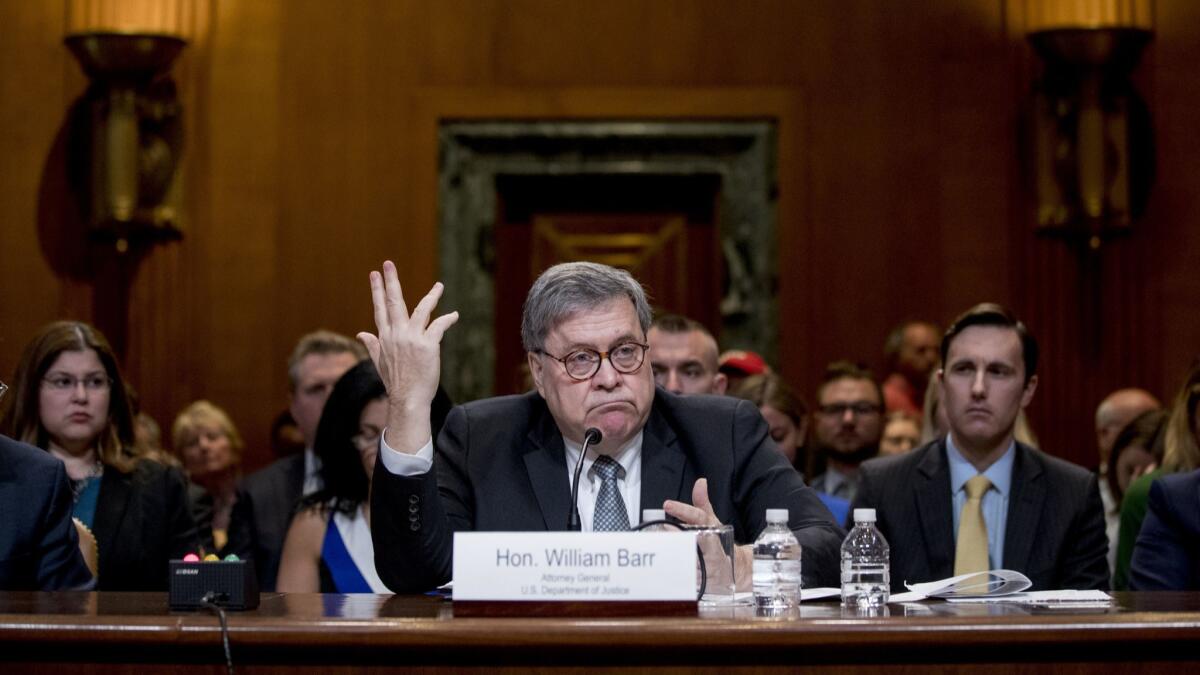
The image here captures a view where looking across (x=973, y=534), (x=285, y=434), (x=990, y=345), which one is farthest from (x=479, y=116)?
(x=973, y=534)

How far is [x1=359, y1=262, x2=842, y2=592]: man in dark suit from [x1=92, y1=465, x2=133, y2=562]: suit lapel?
1431 millimetres

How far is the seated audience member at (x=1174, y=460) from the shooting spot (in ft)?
15.7

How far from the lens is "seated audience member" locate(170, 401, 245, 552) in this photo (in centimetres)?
697

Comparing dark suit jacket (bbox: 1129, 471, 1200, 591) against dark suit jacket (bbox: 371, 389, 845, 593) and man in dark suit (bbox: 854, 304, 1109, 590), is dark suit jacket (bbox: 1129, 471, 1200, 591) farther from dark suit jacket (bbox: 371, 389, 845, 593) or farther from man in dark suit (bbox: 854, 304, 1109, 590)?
dark suit jacket (bbox: 371, 389, 845, 593)

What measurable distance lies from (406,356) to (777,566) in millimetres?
760

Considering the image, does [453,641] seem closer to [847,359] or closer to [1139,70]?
[847,359]

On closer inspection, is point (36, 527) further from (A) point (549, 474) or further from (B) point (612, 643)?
(B) point (612, 643)

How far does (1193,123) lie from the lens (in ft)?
24.6

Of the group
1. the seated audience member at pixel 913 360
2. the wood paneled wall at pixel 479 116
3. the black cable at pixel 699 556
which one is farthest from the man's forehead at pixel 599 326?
the wood paneled wall at pixel 479 116

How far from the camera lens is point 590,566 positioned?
2559 millimetres

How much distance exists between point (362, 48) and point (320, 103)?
0.31m

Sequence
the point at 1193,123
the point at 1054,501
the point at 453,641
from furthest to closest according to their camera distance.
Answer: the point at 1193,123, the point at 1054,501, the point at 453,641

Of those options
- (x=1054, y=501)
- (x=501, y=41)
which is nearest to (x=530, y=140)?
(x=501, y=41)

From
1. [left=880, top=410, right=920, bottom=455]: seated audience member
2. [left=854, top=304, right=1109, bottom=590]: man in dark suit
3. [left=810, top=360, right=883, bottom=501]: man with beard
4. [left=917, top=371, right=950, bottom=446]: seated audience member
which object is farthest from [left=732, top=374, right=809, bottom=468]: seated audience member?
[left=854, top=304, right=1109, bottom=590]: man in dark suit
